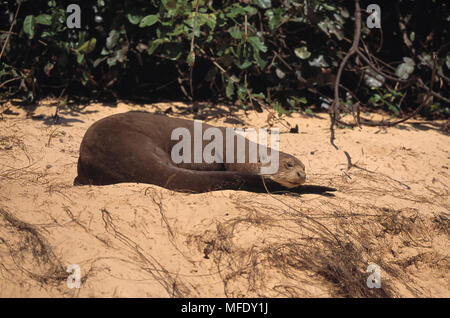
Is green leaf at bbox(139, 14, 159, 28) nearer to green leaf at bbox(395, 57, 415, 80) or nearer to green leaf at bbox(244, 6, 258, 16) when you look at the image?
green leaf at bbox(244, 6, 258, 16)

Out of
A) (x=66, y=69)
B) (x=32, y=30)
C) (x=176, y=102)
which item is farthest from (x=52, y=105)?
(x=176, y=102)

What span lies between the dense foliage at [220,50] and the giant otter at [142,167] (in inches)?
46.1

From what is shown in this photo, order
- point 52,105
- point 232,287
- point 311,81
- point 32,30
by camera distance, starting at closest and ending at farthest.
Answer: point 232,287, point 32,30, point 52,105, point 311,81

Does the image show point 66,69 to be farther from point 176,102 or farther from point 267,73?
point 267,73

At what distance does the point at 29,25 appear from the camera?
4.35 m

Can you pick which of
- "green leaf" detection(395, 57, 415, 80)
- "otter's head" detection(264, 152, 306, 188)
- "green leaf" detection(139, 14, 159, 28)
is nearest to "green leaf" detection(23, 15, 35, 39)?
"green leaf" detection(139, 14, 159, 28)

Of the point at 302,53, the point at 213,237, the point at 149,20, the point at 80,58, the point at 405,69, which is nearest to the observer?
the point at 213,237

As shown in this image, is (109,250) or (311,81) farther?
(311,81)

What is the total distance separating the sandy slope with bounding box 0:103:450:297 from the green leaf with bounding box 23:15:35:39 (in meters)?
1.24

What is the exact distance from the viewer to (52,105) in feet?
15.4

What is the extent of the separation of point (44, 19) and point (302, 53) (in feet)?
8.62

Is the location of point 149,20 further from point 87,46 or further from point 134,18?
point 87,46

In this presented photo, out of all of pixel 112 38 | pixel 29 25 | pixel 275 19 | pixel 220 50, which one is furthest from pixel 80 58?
pixel 275 19

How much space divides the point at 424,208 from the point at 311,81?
93.0 inches
